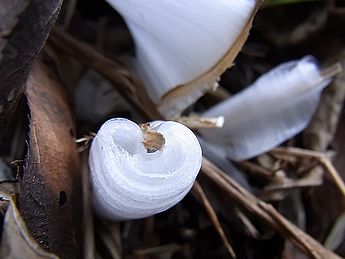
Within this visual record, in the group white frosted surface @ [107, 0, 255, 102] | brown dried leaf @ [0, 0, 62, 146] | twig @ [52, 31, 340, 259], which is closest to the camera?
brown dried leaf @ [0, 0, 62, 146]

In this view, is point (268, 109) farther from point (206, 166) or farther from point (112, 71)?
point (112, 71)

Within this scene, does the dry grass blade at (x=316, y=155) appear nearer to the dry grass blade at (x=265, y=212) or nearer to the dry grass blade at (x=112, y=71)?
the dry grass blade at (x=265, y=212)

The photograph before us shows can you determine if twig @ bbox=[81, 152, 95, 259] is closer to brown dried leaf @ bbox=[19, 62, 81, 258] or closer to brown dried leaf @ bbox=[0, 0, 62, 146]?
brown dried leaf @ bbox=[19, 62, 81, 258]

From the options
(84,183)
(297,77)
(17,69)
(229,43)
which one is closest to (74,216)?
(84,183)

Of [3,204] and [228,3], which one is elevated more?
[228,3]

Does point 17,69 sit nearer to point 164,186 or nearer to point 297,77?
point 164,186

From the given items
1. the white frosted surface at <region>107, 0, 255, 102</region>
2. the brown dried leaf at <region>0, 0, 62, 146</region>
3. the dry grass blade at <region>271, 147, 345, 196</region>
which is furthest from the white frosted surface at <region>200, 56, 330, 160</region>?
the brown dried leaf at <region>0, 0, 62, 146</region>

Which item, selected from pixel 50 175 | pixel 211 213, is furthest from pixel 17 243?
pixel 211 213
